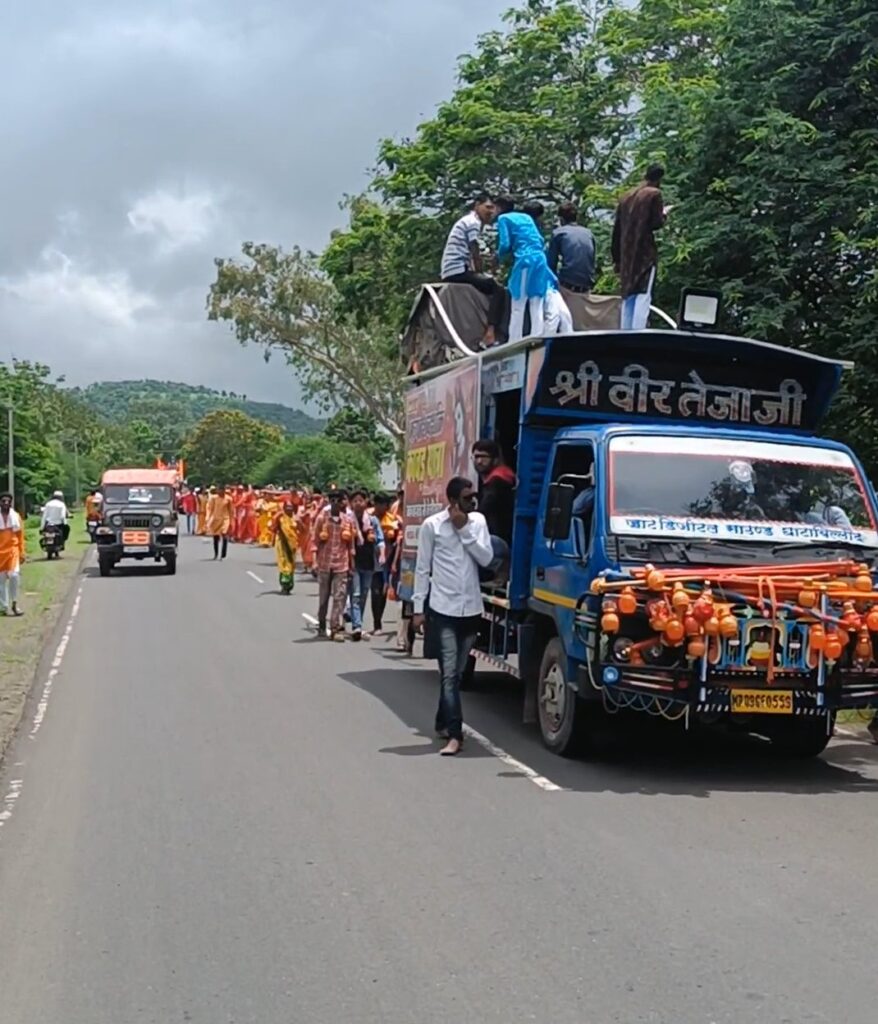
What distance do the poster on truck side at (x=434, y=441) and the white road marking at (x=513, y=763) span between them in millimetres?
2150

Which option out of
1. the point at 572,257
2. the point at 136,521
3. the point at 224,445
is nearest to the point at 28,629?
the point at 572,257

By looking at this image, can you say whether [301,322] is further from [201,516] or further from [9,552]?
[9,552]

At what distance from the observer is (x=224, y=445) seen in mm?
101438

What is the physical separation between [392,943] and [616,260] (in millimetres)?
8259

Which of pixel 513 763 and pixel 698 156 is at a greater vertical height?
pixel 698 156

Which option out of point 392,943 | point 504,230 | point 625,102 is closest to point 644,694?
point 392,943

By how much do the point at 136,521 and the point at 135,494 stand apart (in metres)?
0.60

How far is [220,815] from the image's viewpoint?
7723mm

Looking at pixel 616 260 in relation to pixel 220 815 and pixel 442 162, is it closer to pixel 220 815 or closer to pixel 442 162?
pixel 220 815

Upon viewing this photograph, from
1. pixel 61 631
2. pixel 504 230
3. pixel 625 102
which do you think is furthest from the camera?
pixel 625 102

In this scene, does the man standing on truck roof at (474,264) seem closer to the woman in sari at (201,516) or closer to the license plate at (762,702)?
the license plate at (762,702)

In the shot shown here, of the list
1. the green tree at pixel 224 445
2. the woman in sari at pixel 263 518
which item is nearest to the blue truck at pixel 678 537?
the woman in sari at pixel 263 518

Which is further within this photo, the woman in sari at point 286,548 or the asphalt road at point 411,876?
the woman in sari at point 286,548

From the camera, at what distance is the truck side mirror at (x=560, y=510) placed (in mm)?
9109
